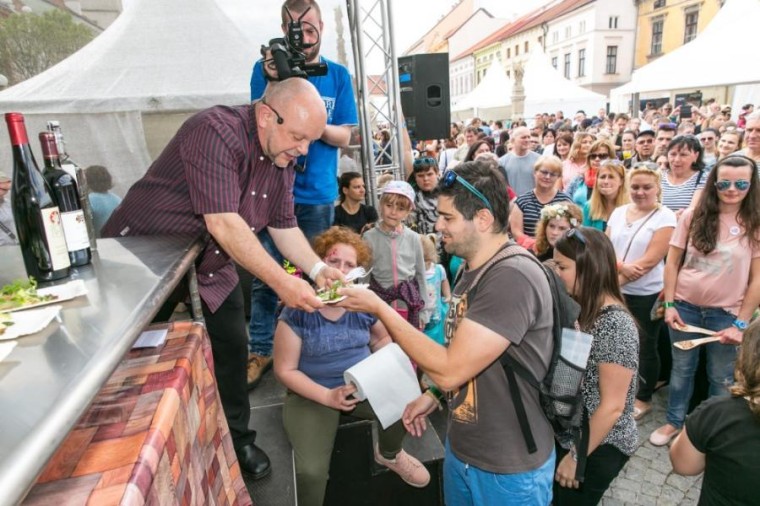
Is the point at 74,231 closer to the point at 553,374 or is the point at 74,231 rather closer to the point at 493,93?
the point at 553,374

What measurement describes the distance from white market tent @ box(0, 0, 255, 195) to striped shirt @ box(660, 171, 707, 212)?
5105 mm

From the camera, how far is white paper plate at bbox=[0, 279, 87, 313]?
1.07 metres

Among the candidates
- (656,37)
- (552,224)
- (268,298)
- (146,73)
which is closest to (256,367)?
(268,298)

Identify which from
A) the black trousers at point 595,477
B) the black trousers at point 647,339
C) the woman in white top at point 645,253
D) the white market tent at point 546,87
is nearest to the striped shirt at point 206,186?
the black trousers at point 595,477

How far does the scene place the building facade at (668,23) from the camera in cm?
3422

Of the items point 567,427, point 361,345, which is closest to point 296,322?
point 361,345

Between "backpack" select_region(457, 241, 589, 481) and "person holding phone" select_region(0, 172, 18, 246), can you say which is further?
"person holding phone" select_region(0, 172, 18, 246)

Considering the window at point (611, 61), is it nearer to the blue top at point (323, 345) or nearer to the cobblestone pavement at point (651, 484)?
the cobblestone pavement at point (651, 484)

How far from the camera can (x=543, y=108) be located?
23.2 meters

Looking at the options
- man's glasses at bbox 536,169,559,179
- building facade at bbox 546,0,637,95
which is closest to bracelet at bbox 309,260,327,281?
man's glasses at bbox 536,169,559,179

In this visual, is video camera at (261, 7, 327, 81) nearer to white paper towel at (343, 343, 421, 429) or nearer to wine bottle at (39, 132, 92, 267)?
wine bottle at (39, 132, 92, 267)

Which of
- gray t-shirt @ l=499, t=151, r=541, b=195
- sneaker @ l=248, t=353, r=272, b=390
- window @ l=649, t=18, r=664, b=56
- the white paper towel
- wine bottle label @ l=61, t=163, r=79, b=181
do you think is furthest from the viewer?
window @ l=649, t=18, r=664, b=56

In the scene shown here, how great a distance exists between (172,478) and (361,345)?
1800 millimetres

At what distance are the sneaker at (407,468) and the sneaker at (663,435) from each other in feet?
6.33
